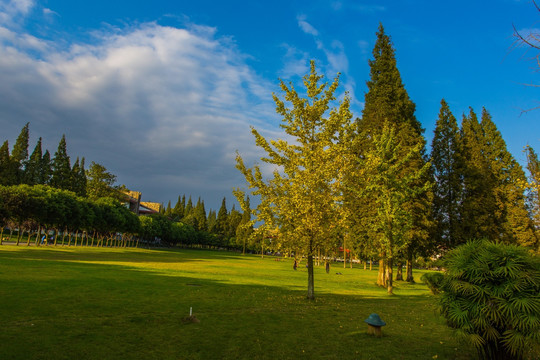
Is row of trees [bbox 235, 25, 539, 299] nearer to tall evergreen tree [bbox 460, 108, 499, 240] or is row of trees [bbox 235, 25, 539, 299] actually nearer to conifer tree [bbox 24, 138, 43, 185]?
tall evergreen tree [bbox 460, 108, 499, 240]

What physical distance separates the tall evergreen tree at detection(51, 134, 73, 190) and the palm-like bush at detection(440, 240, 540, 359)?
92.7 meters

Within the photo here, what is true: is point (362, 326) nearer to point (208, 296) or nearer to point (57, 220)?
point (208, 296)

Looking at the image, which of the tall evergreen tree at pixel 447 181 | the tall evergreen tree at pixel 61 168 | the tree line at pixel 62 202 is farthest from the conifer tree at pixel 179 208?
the tall evergreen tree at pixel 447 181

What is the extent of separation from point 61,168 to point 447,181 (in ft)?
282

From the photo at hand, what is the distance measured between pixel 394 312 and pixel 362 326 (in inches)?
189

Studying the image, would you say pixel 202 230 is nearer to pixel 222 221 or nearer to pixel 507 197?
pixel 222 221

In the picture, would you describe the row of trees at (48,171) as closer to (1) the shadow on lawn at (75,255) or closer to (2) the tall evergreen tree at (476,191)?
(1) the shadow on lawn at (75,255)

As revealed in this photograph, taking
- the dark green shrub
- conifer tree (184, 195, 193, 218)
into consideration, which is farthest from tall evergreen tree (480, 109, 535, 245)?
conifer tree (184, 195, 193, 218)

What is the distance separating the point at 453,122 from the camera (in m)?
43.4

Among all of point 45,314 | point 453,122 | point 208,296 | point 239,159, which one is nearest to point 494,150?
point 453,122

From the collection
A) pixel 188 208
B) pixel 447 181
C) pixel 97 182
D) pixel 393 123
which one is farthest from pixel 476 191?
pixel 188 208

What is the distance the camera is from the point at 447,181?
41.0m

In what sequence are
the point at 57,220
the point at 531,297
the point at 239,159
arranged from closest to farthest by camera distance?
the point at 531,297, the point at 239,159, the point at 57,220

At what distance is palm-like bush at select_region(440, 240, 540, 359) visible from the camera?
22.4 ft
